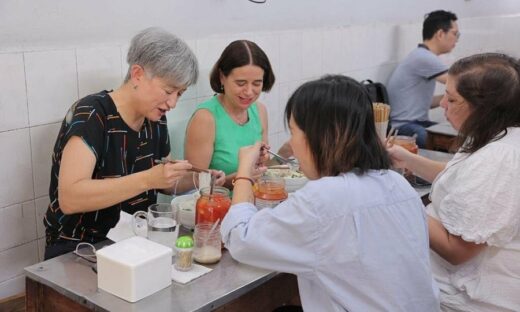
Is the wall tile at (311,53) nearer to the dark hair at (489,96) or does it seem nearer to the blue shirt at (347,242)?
the dark hair at (489,96)

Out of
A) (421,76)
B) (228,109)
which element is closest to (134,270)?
(228,109)

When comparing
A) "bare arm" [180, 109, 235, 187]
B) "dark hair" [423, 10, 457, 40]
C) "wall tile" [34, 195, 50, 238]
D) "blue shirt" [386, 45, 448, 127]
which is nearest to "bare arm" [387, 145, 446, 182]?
"bare arm" [180, 109, 235, 187]

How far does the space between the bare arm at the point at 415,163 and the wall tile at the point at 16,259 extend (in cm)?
142

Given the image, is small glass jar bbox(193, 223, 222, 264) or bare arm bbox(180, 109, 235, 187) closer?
small glass jar bbox(193, 223, 222, 264)

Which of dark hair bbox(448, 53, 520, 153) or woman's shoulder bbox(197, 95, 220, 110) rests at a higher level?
dark hair bbox(448, 53, 520, 153)

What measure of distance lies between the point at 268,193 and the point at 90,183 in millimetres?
541

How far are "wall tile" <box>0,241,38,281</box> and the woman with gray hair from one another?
0.29m

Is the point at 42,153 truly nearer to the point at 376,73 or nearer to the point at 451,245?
the point at 451,245

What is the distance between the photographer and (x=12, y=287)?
2.12 meters

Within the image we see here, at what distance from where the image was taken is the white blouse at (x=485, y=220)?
1526mm

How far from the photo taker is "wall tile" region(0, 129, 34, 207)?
199 centimetres

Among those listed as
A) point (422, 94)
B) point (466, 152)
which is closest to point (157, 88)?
point (466, 152)

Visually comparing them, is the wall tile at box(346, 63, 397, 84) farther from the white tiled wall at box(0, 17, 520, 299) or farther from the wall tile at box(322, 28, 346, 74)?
the white tiled wall at box(0, 17, 520, 299)

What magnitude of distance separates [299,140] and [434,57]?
323cm
